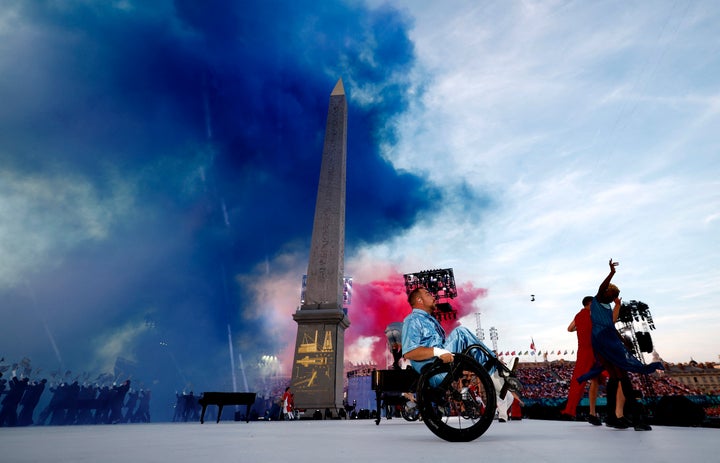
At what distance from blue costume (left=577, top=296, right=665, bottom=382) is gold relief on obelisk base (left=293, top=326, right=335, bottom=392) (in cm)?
896

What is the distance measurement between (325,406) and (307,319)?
9.61ft

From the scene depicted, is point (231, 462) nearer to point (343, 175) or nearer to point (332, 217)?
point (332, 217)

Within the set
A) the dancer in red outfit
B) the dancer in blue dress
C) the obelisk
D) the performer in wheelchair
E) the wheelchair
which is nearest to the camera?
the wheelchair

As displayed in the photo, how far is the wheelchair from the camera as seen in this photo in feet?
8.02

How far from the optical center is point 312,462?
1.69m

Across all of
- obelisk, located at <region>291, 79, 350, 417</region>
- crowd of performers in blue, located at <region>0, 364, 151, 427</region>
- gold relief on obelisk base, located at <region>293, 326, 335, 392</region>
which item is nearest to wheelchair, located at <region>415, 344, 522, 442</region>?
obelisk, located at <region>291, 79, 350, 417</region>

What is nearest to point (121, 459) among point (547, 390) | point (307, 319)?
point (307, 319)

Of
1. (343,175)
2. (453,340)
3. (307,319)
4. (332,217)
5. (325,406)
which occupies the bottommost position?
(325,406)

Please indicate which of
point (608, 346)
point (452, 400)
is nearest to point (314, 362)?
point (608, 346)

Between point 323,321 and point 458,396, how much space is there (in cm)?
1018

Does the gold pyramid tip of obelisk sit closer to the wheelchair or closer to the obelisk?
the obelisk

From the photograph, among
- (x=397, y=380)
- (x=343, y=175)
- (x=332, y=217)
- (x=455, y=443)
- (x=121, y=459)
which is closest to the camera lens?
(x=121, y=459)

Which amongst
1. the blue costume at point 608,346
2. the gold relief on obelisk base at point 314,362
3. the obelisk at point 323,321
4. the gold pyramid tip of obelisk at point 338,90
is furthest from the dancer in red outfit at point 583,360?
the gold pyramid tip of obelisk at point 338,90

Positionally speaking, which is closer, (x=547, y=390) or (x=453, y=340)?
(x=453, y=340)
